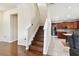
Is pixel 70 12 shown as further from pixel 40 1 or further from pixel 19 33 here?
pixel 19 33

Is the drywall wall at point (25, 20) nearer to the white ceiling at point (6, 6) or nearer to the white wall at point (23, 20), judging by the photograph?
the white wall at point (23, 20)

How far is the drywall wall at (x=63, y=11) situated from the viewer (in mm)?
1761

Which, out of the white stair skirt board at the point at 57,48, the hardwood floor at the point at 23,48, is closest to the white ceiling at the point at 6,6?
the hardwood floor at the point at 23,48

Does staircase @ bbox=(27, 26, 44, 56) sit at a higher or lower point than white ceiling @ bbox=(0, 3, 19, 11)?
lower

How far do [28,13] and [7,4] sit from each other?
1.28 ft

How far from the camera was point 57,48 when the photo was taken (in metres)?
1.81

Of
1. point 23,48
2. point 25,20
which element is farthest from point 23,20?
point 23,48

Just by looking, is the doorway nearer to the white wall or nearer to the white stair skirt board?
the white wall

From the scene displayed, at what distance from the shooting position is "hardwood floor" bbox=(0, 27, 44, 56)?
5.96 ft

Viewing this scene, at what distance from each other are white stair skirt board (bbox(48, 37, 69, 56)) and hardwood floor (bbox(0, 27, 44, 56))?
175 mm

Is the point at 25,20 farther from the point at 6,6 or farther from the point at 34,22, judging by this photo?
the point at 6,6

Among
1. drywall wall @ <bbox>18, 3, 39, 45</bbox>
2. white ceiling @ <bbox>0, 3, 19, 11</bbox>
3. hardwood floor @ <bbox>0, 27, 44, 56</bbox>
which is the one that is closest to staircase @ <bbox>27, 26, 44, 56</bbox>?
hardwood floor @ <bbox>0, 27, 44, 56</bbox>

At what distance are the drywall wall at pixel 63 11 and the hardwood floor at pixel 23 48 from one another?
331mm

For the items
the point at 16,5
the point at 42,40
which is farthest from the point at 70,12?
the point at 16,5
